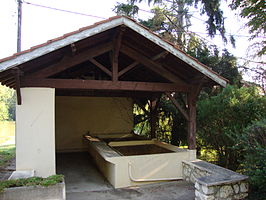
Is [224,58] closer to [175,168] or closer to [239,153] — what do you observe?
[239,153]

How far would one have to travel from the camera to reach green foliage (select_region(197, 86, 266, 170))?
18.2ft

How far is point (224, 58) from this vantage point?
919cm

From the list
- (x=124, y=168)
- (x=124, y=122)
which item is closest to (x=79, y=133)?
(x=124, y=122)

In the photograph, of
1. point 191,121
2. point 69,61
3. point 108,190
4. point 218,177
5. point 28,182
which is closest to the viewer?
point 28,182

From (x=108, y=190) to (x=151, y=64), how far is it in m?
3.29

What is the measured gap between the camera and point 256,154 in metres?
3.81

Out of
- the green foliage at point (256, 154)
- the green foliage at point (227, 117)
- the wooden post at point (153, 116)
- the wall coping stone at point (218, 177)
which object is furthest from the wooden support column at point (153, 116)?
the green foliage at point (256, 154)

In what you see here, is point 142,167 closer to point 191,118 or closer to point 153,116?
point 191,118

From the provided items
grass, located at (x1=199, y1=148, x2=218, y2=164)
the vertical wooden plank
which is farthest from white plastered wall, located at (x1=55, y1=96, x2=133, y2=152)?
the vertical wooden plank

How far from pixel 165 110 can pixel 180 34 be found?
4.14 metres

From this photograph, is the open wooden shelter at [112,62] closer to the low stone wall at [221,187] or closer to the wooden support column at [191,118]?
the wooden support column at [191,118]

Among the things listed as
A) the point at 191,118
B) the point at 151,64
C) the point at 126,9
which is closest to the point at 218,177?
the point at 191,118

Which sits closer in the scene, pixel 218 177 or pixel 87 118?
pixel 218 177

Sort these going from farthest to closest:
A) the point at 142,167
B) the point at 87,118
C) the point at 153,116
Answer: the point at 87,118 → the point at 153,116 → the point at 142,167
